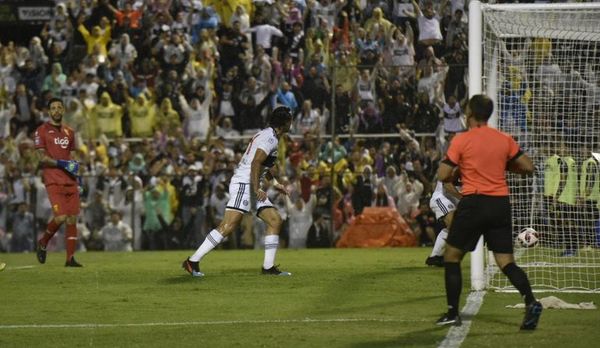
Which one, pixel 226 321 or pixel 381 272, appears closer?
pixel 226 321

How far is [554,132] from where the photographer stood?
52.3 feet

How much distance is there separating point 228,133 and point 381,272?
11.2 meters

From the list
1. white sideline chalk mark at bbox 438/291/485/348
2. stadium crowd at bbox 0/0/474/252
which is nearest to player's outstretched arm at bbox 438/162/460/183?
white sideline chalk mark at bbox 438/291/485/348

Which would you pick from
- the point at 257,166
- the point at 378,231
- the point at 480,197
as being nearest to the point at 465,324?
the point at 480,197

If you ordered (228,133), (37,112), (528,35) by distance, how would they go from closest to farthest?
1. (528,35)
2. (228,133)
3. (37,112)

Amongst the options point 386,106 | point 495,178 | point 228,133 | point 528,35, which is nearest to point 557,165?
point 528,35

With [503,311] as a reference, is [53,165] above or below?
above

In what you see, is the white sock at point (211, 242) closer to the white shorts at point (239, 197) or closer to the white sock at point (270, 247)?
the white shorts at point (239, 197)

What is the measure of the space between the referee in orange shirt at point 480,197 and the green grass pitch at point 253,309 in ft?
1.56

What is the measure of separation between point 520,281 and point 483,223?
1.89 feet

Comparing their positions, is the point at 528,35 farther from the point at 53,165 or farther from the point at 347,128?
the point at 347,128

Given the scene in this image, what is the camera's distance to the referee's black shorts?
32.5 feet

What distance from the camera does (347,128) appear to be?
975 inches

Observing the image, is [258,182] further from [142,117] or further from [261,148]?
[142,117]
